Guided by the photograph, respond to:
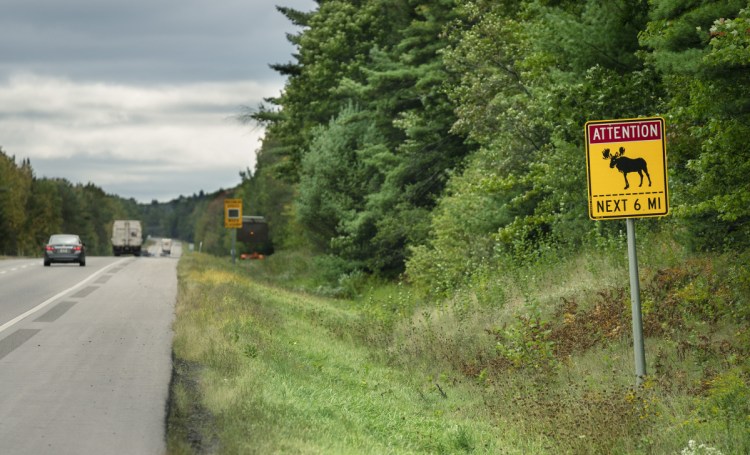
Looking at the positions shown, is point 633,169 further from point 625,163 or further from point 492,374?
point 492,374

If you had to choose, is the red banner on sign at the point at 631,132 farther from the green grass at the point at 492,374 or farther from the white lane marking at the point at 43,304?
the white lane marking at the point at 43,304

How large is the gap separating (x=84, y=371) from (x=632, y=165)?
7.78 m

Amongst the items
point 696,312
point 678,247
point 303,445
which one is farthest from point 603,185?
point 678,247

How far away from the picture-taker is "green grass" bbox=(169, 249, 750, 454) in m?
9.51

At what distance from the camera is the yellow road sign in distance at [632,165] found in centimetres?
933

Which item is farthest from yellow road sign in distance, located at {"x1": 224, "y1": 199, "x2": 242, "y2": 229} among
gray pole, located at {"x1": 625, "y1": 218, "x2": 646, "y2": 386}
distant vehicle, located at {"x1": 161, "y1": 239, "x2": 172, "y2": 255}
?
distant vehicle, located at {"x1": 161, "y1": 239, "x2": 172, "y2": 255}

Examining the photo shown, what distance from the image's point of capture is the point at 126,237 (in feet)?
296

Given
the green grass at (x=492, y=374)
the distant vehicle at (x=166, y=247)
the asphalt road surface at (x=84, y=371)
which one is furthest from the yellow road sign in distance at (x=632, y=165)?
the distant vehicle at (x=166, y=247)

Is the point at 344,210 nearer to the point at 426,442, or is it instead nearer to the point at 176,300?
the point at 176,300

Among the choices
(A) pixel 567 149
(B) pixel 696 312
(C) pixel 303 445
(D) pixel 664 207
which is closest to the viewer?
(C) pixel 303 445

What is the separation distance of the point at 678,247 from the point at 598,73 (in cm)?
339

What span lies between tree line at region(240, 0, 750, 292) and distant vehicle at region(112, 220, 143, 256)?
41.5 metres

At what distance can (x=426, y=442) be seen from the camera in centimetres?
1020

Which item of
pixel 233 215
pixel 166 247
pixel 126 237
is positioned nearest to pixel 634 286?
pixel 233 215
